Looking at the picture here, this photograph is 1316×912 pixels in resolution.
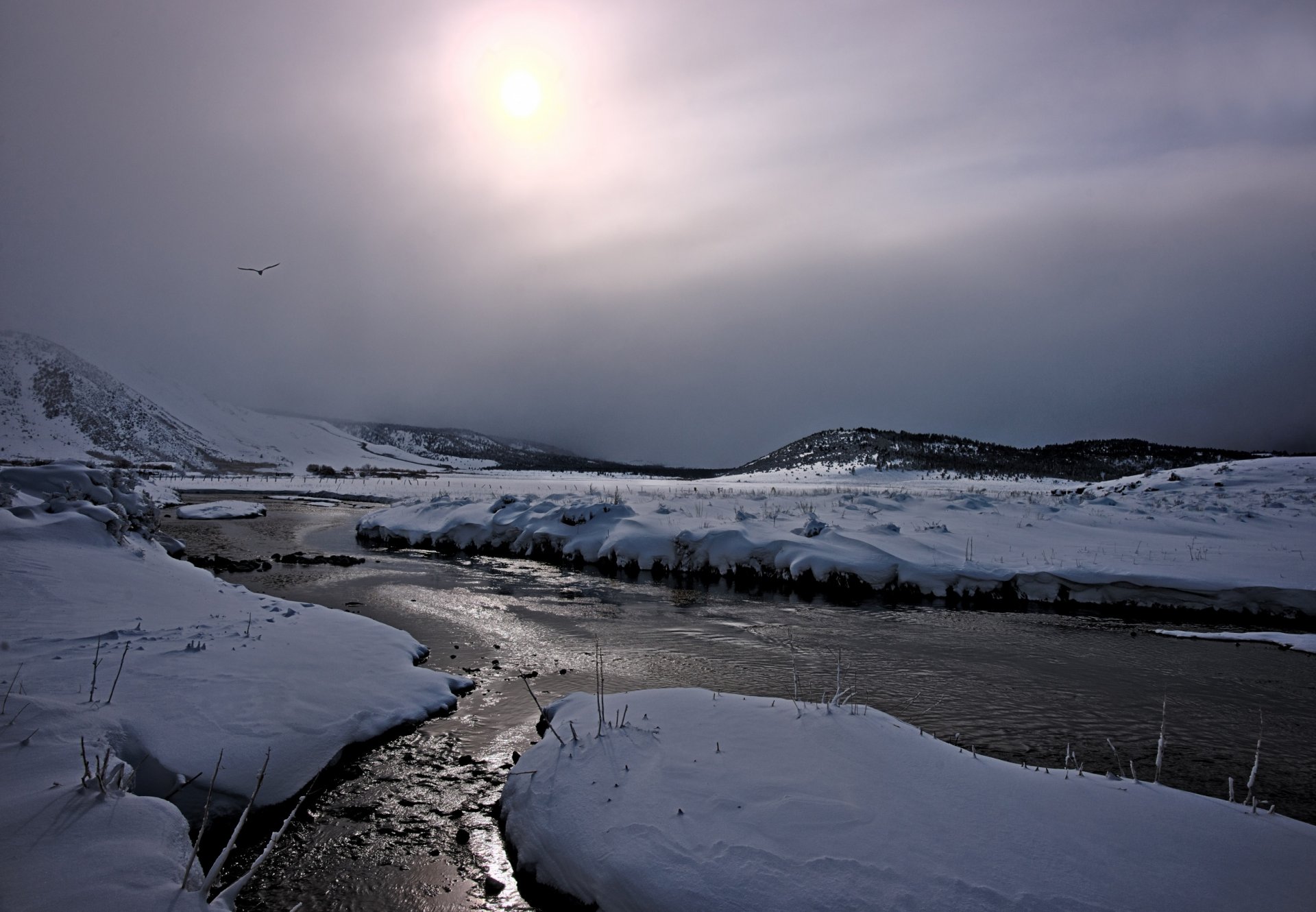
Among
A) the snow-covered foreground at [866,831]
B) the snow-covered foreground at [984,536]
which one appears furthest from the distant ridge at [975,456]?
the snow-covered foreground at [866,831]

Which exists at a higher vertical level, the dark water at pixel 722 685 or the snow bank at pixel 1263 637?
the snow bank at pixel 1263 637

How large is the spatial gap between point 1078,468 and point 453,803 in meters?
88.0

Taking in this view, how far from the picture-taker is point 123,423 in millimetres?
95500

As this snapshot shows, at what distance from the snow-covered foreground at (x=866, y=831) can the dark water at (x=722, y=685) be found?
3.18ft

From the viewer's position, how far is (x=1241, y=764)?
7.06 metres

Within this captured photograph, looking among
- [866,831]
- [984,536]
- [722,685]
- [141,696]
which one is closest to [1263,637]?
[984,536]

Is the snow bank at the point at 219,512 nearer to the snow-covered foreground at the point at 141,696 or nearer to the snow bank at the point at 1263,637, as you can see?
the snow-covered foreground at the point at 141,696

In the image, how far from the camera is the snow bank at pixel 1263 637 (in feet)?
38.7

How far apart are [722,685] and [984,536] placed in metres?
14.2

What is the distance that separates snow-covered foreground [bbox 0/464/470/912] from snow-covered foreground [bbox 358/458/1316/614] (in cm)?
1113

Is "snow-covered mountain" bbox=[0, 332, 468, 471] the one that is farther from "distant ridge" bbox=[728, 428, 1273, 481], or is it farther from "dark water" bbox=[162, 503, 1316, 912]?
"dark water" bbox=[162, 503, 1316, 912]

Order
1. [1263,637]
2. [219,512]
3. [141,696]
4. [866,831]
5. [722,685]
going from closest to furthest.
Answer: [866,831] < [141,696] < [722,685] < [1263,637] < [219,512]

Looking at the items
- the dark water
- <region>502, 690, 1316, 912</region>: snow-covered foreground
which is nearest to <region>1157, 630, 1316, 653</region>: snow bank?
the dark water

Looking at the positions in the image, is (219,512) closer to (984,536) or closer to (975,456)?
(984,536)
